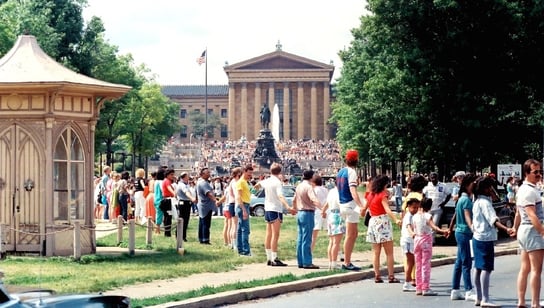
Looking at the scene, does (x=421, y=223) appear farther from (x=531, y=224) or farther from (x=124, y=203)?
(x=124, y=203)

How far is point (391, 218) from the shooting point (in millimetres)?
18188

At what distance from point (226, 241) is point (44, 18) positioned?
40.7 meters

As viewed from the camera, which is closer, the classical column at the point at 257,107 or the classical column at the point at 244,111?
the classical column at the point at 257,107

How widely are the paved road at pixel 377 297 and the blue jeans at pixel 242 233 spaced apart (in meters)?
3.99

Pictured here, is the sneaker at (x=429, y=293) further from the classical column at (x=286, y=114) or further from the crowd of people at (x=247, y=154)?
the classical column at (x=286, y=114)

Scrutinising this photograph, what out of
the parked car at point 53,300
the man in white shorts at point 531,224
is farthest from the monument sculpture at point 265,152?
the parked car at point 53,300

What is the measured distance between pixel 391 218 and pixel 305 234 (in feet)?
5.28

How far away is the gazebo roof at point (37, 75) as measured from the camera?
59.8 feet

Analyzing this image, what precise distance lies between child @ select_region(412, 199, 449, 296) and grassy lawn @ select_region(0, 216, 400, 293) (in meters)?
4.11

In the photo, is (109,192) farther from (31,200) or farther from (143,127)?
(143,127)

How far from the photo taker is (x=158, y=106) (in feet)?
307

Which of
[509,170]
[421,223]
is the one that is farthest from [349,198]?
[509,170]

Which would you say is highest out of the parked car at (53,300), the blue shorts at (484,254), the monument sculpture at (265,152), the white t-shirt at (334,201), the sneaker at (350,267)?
the monument sculpture at (265,152)

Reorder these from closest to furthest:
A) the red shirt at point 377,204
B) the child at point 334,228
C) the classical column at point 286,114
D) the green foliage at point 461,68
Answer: the red shirt at point 377,204, the child at point 334,228, the green foliage at point 461,68, the classical column at point 286,114
